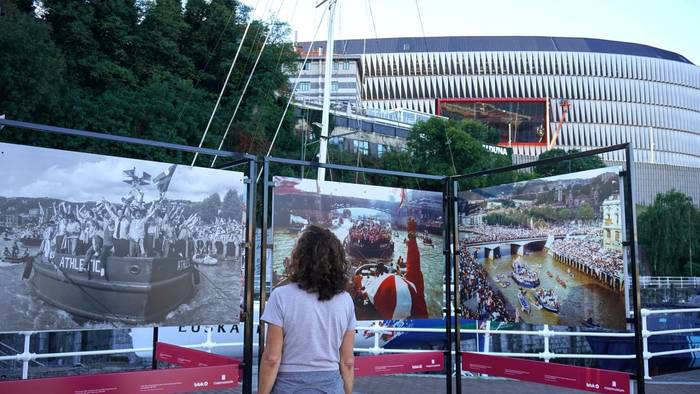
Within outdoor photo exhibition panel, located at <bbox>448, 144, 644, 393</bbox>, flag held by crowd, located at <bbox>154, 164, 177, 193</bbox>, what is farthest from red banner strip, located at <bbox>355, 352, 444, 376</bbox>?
flag held by crowd, located at <bbox>154, 164, 177, 193</bbox>

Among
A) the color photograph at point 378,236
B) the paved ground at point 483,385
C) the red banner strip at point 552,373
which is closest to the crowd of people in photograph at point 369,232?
the color photograph at point 378,236

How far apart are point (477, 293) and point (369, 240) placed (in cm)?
137

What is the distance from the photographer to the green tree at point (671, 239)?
197ft

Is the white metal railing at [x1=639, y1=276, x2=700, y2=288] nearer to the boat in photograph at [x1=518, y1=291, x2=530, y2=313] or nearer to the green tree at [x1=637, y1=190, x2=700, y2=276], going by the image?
the green tree at [x1=637, y1=190, x2=700, y2=276]

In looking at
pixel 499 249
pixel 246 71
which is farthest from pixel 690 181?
pixel 499 249

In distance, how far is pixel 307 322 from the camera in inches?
138

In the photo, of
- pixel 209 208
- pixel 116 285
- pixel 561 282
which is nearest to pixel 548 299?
pixel 561 282

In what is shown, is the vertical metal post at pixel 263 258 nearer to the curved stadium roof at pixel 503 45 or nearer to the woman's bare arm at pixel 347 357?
the woman's bare arm at pixel 347 357

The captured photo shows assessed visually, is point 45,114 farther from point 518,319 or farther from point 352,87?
point 352,87

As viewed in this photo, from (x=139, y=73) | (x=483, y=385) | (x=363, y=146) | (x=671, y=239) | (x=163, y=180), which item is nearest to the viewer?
(x=163, y=180)

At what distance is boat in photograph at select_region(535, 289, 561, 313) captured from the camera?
650 cm

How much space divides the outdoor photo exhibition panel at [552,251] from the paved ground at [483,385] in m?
2.25

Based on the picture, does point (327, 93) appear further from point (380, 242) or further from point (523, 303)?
point (523, 303)

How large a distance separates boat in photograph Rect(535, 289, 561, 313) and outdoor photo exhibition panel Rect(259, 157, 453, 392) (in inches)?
41.9
